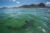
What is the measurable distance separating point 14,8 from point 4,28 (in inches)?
10.7

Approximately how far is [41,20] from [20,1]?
13.6 inches

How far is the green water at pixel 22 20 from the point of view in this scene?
1482 millimetres

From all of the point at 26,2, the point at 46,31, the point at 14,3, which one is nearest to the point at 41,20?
the point at 46,31

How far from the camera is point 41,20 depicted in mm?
1507

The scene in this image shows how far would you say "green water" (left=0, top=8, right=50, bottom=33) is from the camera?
58.4 inches

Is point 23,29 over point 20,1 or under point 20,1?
under

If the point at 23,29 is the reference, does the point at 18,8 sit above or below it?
above

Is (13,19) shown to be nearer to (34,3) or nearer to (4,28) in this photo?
(4,28)

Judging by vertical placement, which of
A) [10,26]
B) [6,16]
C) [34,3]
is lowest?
Answer: [10,26]

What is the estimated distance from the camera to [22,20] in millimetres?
1491

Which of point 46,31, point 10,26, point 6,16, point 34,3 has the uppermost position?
point 34,3

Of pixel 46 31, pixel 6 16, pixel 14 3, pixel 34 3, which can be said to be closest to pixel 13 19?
pixel 6 16

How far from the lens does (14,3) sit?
1.46 meters

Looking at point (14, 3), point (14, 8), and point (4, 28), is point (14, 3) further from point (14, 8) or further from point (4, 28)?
point (4, 28)
